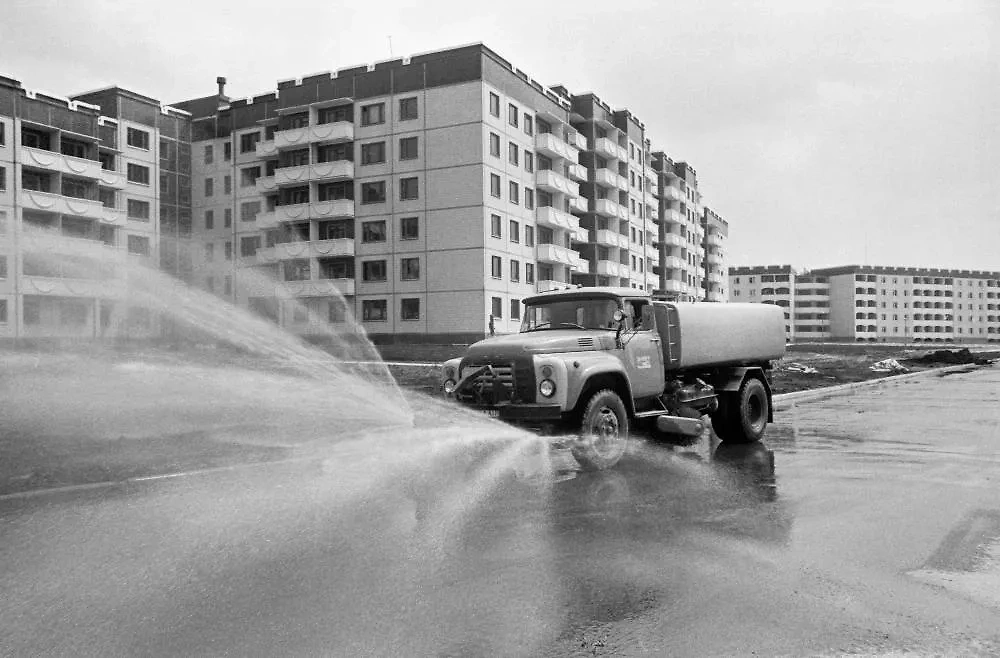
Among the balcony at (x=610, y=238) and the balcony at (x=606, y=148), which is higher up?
the balcony at (x=606, y=148)

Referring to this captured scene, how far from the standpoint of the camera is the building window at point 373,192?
60.1 meters

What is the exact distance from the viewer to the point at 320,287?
207 feet

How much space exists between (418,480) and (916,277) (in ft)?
635

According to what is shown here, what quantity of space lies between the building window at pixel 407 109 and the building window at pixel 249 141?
654 inches

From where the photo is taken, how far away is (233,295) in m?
70.6

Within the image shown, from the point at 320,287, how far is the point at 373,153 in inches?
Answer: 451

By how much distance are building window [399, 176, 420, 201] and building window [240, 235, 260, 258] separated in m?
16.4

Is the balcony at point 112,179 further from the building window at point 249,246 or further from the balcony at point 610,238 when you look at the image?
the balcony at point 610,238

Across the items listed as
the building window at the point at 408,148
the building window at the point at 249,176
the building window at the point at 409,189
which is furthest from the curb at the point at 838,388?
the building window at the point at 249,176

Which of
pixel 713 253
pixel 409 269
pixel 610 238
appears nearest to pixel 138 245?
pixel 409 269

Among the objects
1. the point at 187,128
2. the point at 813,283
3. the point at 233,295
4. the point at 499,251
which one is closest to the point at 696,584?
the point at 499,251

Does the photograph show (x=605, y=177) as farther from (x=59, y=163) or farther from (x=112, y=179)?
(x=59, y=163)

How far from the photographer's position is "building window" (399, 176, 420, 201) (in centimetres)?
5850

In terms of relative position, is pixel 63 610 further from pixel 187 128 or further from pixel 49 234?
pixel 187 128
